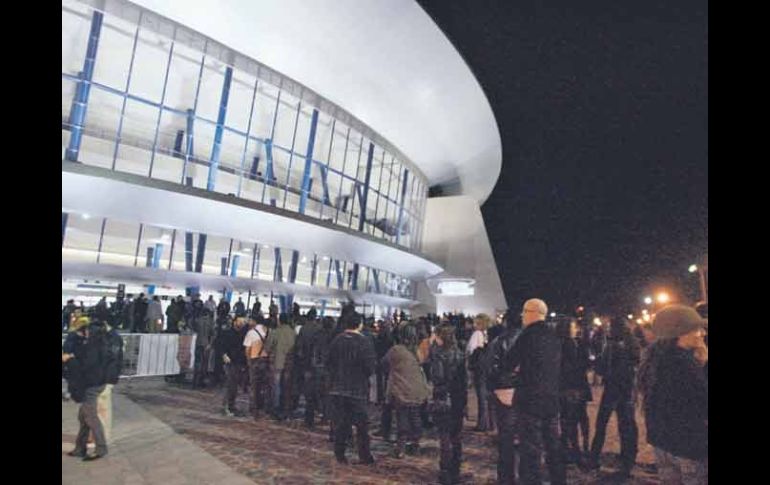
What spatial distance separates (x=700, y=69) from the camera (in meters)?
15.1

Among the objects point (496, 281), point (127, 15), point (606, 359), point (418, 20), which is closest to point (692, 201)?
point (496, 281)

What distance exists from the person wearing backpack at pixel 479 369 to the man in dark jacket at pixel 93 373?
5156 mm

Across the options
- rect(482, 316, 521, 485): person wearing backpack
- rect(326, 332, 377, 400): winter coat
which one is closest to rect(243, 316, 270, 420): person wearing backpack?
rect(326, 332, 377, 400): winter coat

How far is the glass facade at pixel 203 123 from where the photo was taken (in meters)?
12.9

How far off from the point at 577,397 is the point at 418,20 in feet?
51.3

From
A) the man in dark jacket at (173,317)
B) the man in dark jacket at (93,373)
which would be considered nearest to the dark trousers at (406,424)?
the man in dark jacket at (93,373)

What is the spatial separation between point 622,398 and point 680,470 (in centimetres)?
220

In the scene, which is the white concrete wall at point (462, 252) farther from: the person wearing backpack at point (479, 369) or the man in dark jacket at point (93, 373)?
the man in dark jacket at point (93, 373)

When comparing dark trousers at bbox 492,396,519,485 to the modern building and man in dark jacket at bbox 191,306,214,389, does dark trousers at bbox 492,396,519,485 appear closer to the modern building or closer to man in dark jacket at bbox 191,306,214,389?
man in dark jacket at bbox 191,306,214,389
